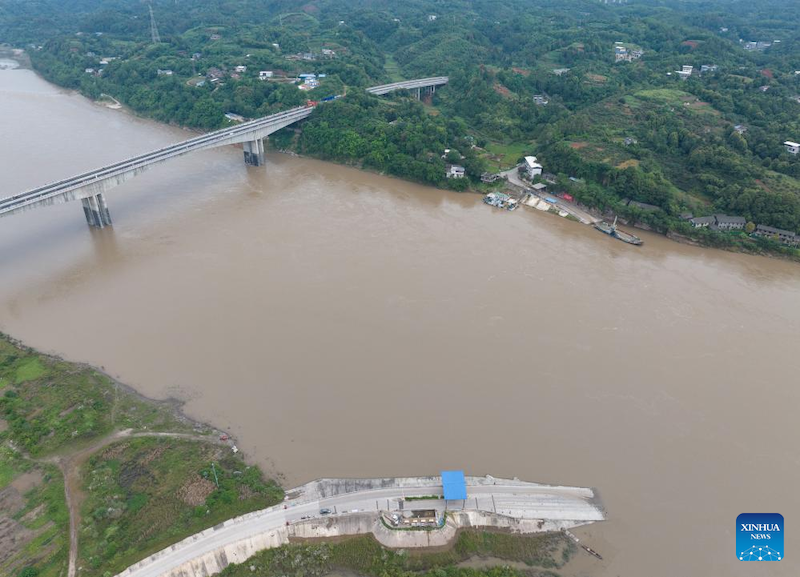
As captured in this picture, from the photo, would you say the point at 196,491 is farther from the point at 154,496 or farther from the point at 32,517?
the point at 32,517

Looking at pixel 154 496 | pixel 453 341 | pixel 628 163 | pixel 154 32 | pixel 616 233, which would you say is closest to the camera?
pixel 154 496

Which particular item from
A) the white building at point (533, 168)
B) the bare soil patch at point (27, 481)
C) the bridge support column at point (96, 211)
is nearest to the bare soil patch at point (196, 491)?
the bare soil patch at point (27, 481)

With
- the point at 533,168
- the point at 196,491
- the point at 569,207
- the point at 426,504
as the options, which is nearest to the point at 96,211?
the point at 196,491

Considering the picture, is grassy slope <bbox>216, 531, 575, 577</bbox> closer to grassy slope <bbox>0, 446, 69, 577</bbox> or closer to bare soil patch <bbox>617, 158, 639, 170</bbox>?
grassy slope <bbox>0, 446, 69, 577</bbox>

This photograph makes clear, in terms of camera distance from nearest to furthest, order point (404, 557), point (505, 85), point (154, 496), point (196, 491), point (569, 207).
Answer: point (404, 557) → point (154, 496) → point (196, 491) → point (569, 207) → point (505, 85)

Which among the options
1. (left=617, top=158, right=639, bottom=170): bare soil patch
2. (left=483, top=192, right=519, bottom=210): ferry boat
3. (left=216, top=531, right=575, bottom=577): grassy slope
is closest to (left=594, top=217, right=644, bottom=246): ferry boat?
(left=617, top=158, right=639, bottom=170): bare soil patch

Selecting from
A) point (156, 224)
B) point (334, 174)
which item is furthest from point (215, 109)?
point (156, 224)
